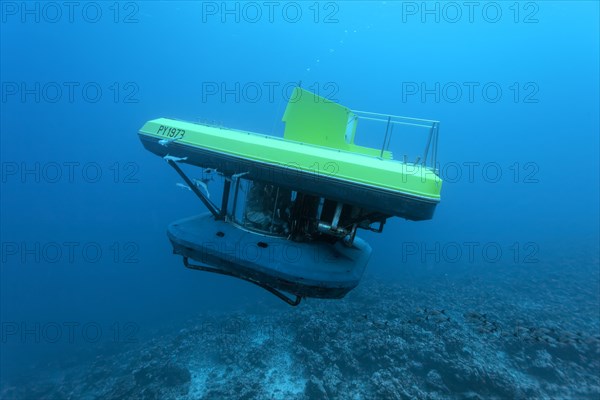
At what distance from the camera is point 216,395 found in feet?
28.6

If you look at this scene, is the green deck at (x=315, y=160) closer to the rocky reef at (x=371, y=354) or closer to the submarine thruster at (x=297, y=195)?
the submarine thruster at (x=297, y=195)

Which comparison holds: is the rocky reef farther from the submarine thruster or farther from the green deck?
the green deck

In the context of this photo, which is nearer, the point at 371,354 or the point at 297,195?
the point at 297,195

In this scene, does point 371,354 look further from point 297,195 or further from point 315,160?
point 315,160

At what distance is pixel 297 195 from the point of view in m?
4.47

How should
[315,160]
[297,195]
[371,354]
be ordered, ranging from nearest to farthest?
[315,160], [297,195], [371,354]

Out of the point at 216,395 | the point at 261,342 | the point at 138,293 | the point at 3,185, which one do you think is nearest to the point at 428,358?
the point at 261,342

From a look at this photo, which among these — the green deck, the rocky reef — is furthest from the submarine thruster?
the rocky reef

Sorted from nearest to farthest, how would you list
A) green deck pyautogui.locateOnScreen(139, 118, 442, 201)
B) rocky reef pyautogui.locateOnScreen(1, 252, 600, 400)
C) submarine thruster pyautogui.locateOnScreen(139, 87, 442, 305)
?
1. green deck pyautogui.locateOnScreen(139, 118, 442, 201)
2. submarine thruster pyautogui.locateOnScreen(139, 87, 442, 305)
3. rocky reef pyautogui.locateOnScreen(1, 252, 600, 400)

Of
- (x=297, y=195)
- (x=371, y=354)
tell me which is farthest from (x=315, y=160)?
(x=371, y=354)

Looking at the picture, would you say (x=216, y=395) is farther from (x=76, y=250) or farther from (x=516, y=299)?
(x=76, y=250)

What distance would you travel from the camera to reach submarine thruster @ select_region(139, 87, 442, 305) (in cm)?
355

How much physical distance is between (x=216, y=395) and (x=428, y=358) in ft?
20.1

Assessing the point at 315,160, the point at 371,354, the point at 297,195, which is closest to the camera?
the point at 315,160
